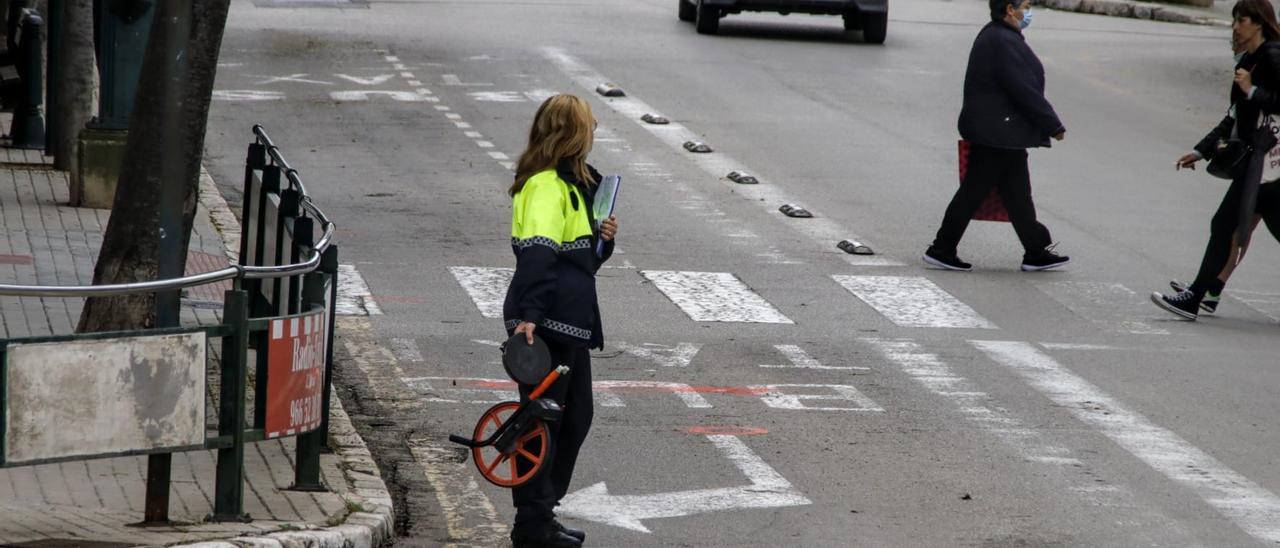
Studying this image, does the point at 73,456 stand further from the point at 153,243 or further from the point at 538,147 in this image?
the point at 153,243

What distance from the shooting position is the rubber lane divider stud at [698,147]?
17.9m

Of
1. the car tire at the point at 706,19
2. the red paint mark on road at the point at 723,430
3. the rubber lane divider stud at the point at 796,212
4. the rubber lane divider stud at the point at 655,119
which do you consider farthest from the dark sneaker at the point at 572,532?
the car tire at the point at 706,19

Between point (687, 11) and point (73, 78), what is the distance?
48.5ft

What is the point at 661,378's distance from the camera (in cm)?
995

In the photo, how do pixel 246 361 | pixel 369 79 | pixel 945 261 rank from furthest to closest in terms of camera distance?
1. pixel 369 79
2. pixel 945 261
3. pixel 246 361

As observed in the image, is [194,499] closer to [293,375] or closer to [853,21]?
[293,375]

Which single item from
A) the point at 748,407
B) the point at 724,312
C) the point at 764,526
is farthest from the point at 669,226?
the point at 764,526

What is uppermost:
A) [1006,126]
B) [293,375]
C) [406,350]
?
[1006,126]

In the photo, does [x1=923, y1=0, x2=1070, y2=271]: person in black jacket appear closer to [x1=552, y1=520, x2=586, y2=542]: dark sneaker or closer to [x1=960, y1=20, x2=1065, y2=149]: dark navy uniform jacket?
[x1=960, y1=20, x2=1065, y2=149]: dark navy uniform jacket

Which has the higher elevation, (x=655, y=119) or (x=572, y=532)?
(x=572, y=532)

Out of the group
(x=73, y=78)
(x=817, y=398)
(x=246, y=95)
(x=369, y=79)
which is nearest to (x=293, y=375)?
(x=817, y=398)

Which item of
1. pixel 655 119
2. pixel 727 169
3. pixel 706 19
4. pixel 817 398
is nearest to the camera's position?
pixel 817 398

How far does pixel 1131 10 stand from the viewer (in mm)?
34406

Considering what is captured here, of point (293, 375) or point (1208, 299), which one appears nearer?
point (293, 375)
